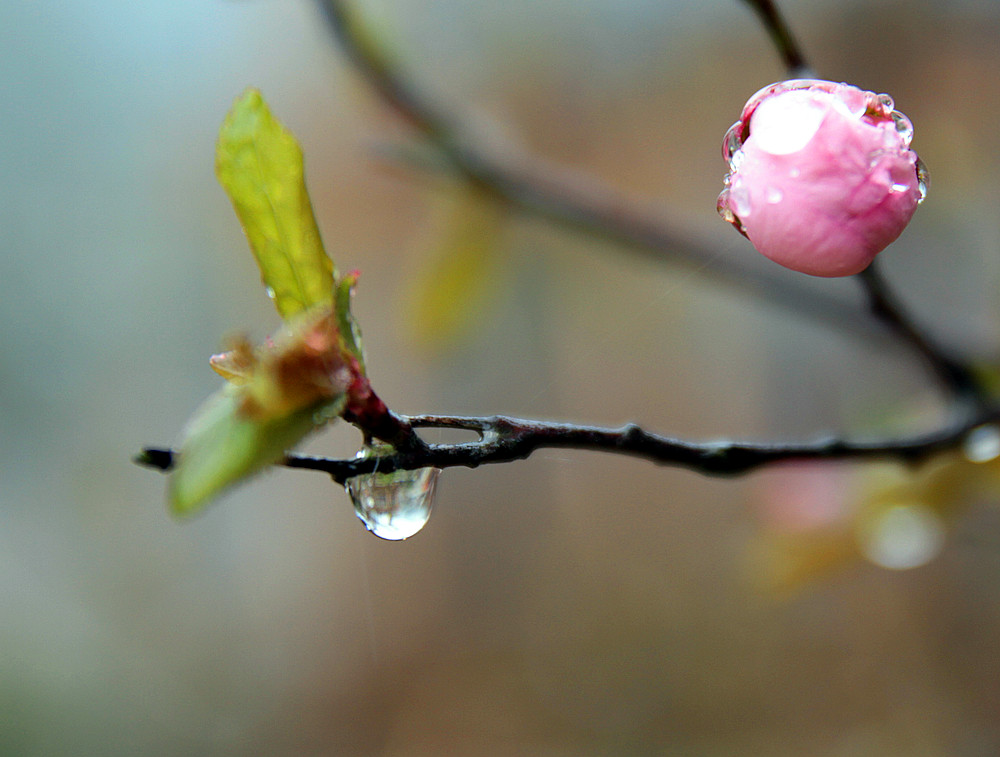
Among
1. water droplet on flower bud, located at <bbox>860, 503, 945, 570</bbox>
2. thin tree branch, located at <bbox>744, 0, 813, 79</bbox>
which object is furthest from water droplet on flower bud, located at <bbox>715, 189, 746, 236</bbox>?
water droplet on flower bud, located at <bbox>860, 503, 945, 570</bbox>

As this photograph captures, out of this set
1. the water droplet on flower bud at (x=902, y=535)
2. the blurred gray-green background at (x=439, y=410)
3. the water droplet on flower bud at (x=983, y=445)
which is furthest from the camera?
the blurred gray-green background at (x=439, y=410)

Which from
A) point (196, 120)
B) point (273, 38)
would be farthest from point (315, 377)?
point (196, 120)

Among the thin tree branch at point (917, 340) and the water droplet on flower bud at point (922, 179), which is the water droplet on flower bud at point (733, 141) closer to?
the water droplet on flower bud at point (922, 179)

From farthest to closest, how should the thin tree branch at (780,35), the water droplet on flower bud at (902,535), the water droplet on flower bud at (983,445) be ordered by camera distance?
the water droplet on flower bud at (902,535)
the water droplet on flower bud at (983,445)
the thin tree branch at (780,35)

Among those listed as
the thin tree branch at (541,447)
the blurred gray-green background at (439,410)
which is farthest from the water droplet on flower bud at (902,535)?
the blurred gray-green background at (439,410)

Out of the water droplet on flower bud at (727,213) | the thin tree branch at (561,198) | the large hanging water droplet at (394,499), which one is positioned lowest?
the large hanging water droplet at (394,499)

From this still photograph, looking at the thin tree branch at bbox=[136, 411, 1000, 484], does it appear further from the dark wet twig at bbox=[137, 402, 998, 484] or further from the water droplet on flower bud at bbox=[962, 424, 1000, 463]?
the water droplet on flower bud at bbox=[962, 424, 1000, 463]

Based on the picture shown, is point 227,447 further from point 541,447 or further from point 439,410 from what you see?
point 439,410
